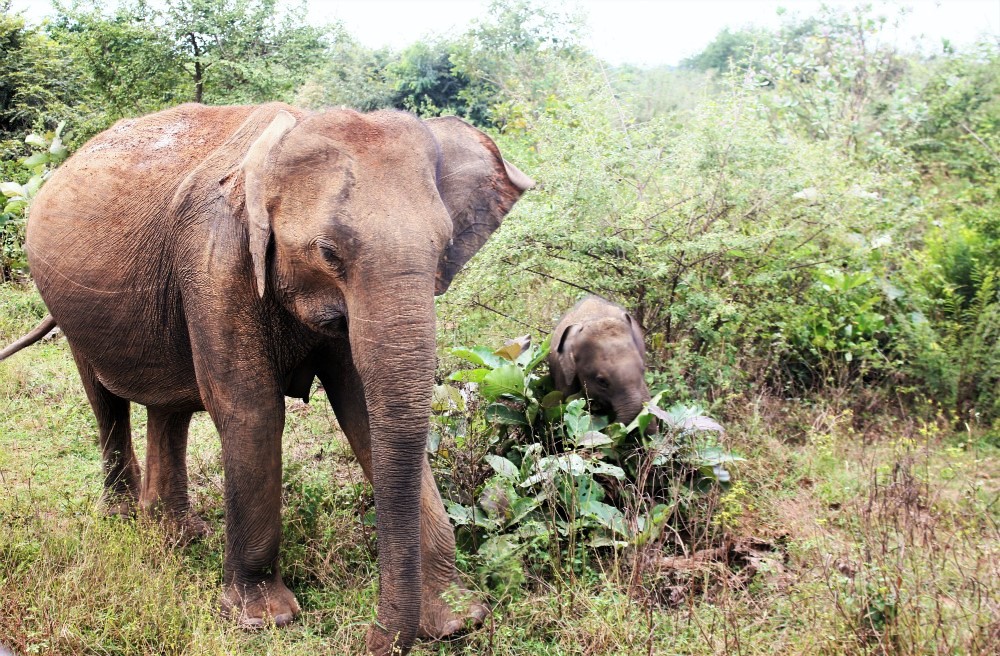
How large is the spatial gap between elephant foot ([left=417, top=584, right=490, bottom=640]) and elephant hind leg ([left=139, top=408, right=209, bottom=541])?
1863 mm

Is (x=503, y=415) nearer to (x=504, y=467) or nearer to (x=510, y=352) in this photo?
(x=504, y=467)

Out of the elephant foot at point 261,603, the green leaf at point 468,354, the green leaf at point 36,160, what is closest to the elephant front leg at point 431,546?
the elephant foot at point 261,603

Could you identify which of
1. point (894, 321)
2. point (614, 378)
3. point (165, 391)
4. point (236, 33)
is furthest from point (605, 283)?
point (236, 33)

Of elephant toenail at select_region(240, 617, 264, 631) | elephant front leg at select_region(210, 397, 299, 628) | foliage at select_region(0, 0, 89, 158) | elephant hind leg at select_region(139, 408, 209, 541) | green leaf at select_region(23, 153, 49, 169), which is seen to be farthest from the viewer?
foliage at select_region(0, 0, 89, 158)

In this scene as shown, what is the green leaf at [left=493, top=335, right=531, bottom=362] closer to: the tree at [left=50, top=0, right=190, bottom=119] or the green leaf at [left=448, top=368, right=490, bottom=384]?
the green leaf at [left=448, top=368, right=490, bottom=384]

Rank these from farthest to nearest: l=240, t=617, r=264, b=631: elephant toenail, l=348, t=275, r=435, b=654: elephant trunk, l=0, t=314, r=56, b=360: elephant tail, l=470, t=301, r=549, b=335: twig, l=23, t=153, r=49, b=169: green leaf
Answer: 1. l=23, t=153, r=49, b=169: green leaf
2. l=470, t=301, r=549, b=335: twig
3. l=0, t=314, r=56, b=360: elephant tail
4. l=240, t=617, r=264, b=631: elephant toenail
5. l=348, t=275, r=435, b=654: elephant trunk

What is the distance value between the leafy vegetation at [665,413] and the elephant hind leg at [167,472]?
0.84 ft

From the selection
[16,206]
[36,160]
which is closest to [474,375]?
[16,206]

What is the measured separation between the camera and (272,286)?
4113 mm

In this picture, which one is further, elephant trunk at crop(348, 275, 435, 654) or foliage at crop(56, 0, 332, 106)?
foliage at crop(56, 0, 332, 106)

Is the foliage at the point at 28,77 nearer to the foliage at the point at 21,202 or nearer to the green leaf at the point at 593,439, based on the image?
the foliage at the point at 21,202

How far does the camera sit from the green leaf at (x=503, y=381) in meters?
5.81

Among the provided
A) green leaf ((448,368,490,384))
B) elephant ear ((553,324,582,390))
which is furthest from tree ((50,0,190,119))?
green leaf ((448,368,490,384))

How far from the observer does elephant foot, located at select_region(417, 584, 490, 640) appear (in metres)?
4.47
